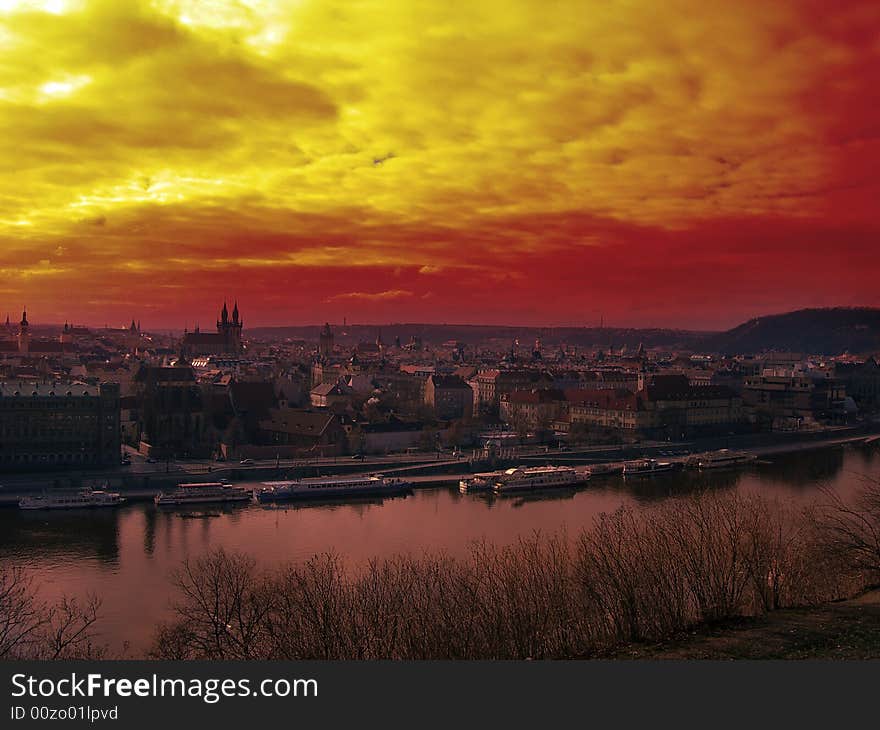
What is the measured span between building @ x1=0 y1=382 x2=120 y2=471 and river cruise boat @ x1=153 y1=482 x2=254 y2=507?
2.43 metres

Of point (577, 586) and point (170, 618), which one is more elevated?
point (577, 586)

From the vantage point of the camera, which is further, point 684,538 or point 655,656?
point 684,538

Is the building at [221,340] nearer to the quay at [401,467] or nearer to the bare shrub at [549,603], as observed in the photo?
the quay at [401,467]

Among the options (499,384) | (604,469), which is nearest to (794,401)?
(499,384)

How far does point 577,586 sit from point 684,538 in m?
1.00

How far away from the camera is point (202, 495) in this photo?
43.7 feet

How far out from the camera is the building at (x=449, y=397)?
25.0 m

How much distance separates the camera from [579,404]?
23406 millimetres

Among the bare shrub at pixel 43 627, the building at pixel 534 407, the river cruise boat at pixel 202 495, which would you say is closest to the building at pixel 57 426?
the river cruise boat at pixel 202 495

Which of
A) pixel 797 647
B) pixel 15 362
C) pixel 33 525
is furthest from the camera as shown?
pixel 15 362

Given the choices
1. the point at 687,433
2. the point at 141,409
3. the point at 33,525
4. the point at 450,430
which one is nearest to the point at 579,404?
the point at 687,433

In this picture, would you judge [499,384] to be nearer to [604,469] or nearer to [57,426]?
[604,469]

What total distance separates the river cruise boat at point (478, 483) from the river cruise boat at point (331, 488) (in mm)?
884

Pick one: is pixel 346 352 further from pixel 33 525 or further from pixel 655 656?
→ pixel 655 656
